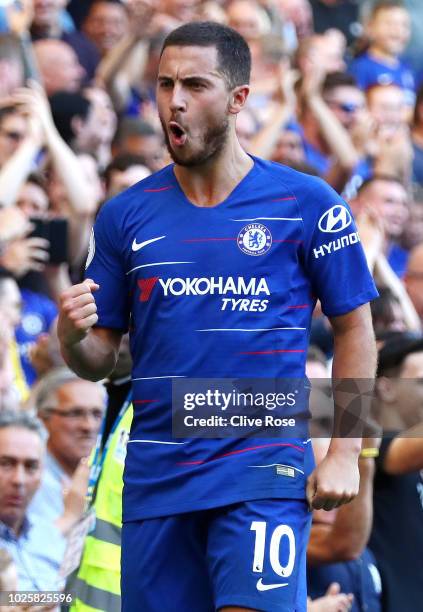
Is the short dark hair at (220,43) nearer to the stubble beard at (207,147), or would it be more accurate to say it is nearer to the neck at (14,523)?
A: the stubble beard at (207,147)

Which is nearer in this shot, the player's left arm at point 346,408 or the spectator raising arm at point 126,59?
the player's left arm at point 346,408

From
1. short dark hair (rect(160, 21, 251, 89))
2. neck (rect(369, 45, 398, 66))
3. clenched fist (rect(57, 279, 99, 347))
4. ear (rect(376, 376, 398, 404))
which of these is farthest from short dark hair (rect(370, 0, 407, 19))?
clenched fist (rect(57, 279, 99, 347))

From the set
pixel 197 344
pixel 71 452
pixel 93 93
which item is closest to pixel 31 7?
pixel 93 93

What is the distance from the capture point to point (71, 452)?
6645mm

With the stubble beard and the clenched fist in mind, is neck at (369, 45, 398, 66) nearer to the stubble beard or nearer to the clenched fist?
the stubble beard

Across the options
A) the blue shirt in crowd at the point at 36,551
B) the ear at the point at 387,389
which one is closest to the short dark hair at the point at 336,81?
the ear at the point at 387,389

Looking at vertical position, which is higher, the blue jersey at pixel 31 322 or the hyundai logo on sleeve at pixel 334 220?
the blue jersey at pixel 31 322

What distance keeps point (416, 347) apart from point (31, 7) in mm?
4861

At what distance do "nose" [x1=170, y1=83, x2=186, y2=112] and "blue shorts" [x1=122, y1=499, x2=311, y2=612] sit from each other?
1.09 m

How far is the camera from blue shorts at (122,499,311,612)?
3.52m

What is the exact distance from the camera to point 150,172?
8367mm

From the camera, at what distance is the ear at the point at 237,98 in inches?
149

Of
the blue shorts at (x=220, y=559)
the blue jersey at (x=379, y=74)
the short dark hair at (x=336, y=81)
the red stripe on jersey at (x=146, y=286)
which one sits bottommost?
the blue shorts at (x=220, y=559)

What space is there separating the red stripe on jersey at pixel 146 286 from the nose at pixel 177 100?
47cm
